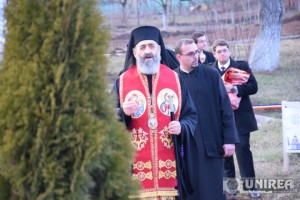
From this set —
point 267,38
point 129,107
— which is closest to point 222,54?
point 129,107

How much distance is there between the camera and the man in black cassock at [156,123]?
18.2 ft

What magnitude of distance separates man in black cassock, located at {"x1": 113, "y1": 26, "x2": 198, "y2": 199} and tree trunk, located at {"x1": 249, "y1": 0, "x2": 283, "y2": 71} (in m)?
11.5

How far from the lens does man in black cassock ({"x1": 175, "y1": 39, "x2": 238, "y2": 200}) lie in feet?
22.3

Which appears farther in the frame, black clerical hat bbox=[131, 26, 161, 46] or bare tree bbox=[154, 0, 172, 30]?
bare tree bbox=[154, 0, 172, 30]

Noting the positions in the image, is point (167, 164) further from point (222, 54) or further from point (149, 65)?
point (222, 54)

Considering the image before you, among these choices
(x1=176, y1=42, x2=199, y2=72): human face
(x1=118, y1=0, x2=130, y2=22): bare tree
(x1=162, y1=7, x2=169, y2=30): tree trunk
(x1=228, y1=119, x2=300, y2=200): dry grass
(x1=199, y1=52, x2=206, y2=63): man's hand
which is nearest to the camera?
(x1=176, y1=42, x2=199, y2=72): human face

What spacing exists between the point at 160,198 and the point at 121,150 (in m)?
2.66

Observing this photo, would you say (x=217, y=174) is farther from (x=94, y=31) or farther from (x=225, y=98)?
(x=94, y=31)

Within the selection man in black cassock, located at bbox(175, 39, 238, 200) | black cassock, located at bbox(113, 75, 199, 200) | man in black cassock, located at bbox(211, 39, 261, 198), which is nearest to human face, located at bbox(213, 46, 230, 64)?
man in black cassock, located at bbox(211, 39, 261, 198)

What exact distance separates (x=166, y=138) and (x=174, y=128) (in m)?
0.26

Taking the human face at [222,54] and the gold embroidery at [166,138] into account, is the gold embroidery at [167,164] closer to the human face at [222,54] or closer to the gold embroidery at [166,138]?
the gold embroidery at [166,138]

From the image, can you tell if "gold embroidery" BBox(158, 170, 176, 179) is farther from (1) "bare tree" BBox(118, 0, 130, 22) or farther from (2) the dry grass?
(1) "bare tree" BBox(118, 0, 130, 22)

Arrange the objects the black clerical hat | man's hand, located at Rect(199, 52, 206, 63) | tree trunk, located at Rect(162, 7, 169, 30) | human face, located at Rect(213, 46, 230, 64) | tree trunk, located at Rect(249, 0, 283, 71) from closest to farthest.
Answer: the black clerical hat → human face, located at Rect(213, 46, 230, 64) → man's hand, located at Rect(199, 52, 206, 63) → tree trunk, located at Rect(162, 7, 169, 30) → tree trunk, located at Rect(249, 0, 283, 71)

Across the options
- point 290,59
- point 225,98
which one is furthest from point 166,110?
point 290,59
